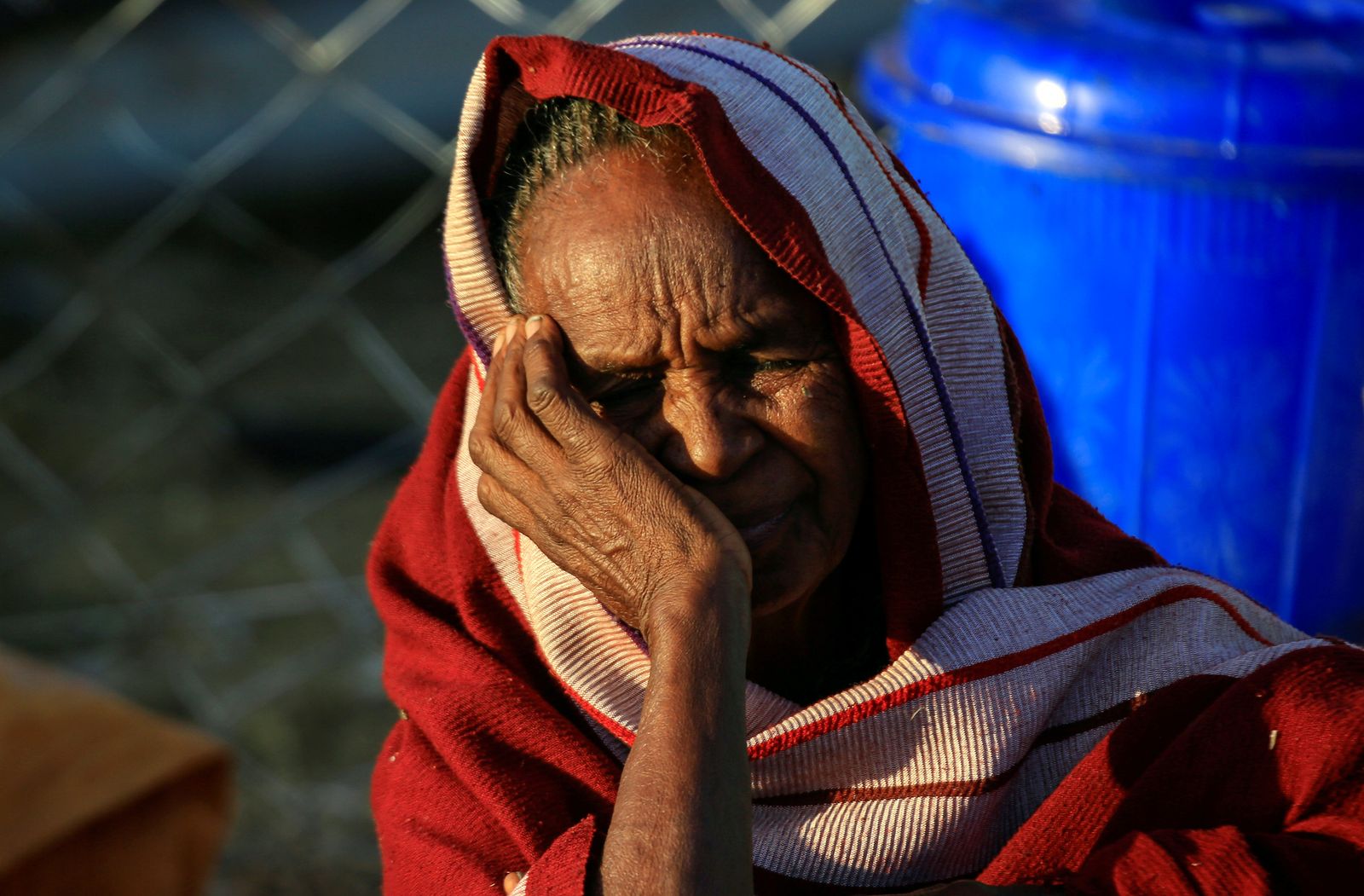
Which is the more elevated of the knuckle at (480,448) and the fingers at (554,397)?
the fingers at (554,397)

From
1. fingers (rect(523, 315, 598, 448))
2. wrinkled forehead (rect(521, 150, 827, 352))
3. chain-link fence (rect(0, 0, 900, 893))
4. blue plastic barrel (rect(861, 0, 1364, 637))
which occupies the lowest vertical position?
chain-link fence (rect(0, 0, 900, 893))

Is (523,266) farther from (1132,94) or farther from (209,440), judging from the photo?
(209,440)

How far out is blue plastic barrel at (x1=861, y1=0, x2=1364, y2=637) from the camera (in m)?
1.89

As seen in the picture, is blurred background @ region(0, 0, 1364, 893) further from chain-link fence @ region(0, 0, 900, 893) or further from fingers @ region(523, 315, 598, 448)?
fingers @ region(523, 315, 598, 448)

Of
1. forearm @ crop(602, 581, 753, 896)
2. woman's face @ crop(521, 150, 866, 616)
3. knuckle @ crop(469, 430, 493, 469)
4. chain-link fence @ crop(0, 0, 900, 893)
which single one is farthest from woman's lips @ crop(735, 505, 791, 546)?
chain-link fence @ crop(0, 0, 900, 893)

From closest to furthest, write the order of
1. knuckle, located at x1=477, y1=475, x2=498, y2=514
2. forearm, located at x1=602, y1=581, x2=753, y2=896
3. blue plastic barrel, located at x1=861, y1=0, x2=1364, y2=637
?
forearm, located at x1=602, y1=581, x2=753, y2=896 < knuckle, located at x1=477, y1=475, x2=498, y2=514 < blue plastic barrel, located at x1=861, y1=0, x2=1364, y2=637

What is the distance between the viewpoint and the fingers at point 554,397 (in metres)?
1.18

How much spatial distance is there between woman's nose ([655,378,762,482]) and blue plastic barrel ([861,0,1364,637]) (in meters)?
0.94

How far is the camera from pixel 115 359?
15.1 ft

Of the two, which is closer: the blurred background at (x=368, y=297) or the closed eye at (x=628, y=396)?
the closed eye at (x=628, y=396)

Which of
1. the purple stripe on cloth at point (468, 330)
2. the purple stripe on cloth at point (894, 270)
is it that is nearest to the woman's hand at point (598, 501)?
the purple stripe on cloth at point (468, 330)

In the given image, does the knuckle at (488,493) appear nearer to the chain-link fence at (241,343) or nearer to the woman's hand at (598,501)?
the woman's hand at (598,501)

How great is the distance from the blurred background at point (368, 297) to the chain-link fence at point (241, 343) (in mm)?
12

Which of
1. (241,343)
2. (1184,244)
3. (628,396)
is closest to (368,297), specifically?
(241,343)
